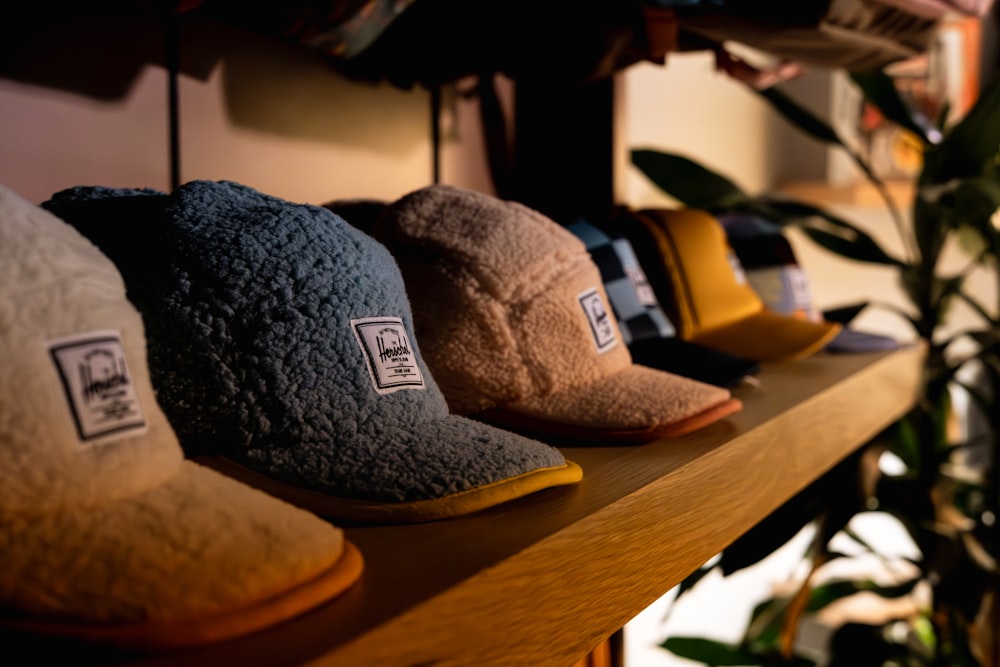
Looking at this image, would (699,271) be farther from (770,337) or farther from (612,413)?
(612,413)

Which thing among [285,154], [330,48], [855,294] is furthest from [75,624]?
[855,294]

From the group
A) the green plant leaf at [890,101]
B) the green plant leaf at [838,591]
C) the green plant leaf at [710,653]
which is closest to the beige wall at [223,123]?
the green plant leaf at [890,101]

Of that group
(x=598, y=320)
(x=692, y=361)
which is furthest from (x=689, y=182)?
(x=598, y=320)

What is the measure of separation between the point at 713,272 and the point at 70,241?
813 mm

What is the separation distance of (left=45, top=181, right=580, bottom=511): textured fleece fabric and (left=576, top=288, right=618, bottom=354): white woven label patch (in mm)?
219

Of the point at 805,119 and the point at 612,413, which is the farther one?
the point at 805,119

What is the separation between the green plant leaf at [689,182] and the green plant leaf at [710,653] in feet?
2.07

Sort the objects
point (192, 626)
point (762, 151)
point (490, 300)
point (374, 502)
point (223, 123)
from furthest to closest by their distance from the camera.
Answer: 1. point (762, 151)
2. point (223, 123)
3. point (490, 300)
4. point (374, 502)
5. point (192, 626)

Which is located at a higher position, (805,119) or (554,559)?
(805,119)

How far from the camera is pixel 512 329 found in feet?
2.09

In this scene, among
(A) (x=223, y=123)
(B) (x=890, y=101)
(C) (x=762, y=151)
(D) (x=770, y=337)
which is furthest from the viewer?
(C) (x=762, y=151)

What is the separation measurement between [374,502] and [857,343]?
85 cm

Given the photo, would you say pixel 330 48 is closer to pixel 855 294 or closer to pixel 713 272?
pixel 713 272

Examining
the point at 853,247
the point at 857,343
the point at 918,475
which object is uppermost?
the point at 853,247
